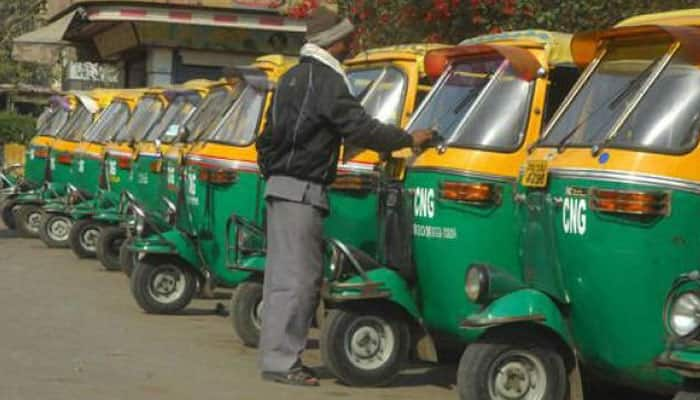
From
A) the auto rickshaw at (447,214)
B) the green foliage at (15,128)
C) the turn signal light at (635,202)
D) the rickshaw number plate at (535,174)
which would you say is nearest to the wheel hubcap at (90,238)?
the auto rickshaw at (447,214)

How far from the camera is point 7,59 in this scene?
51.9 m

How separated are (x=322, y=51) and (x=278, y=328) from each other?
159 cm

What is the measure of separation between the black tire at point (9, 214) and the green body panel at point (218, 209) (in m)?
9.33

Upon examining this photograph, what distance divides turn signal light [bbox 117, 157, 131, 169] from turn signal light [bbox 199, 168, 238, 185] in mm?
4321

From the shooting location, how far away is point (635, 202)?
668cm

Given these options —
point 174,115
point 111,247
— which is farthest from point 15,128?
point 174,115

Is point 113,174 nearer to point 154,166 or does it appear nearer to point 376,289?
point 154,166

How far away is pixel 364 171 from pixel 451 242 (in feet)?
5.93

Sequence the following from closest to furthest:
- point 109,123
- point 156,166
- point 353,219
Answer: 1. point 353,219
2. point 156,166
3. point 109,123

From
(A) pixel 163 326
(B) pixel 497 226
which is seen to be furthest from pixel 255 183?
(B) pixel 497 226

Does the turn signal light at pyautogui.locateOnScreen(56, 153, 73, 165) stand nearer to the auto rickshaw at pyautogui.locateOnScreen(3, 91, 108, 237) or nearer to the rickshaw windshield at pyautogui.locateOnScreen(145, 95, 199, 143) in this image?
the auto rickshaw at pyautogui.locateOnScreen(3, 91, 108, 237)

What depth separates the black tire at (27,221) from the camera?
20.4m

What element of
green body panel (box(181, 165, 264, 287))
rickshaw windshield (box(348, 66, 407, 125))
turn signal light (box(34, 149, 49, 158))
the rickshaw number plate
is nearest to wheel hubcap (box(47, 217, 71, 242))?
turn signal light (box(34, 149, 49, 158))

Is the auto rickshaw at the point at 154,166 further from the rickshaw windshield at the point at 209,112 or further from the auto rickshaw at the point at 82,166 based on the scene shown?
the auto rickshaw at the point at 82,166
